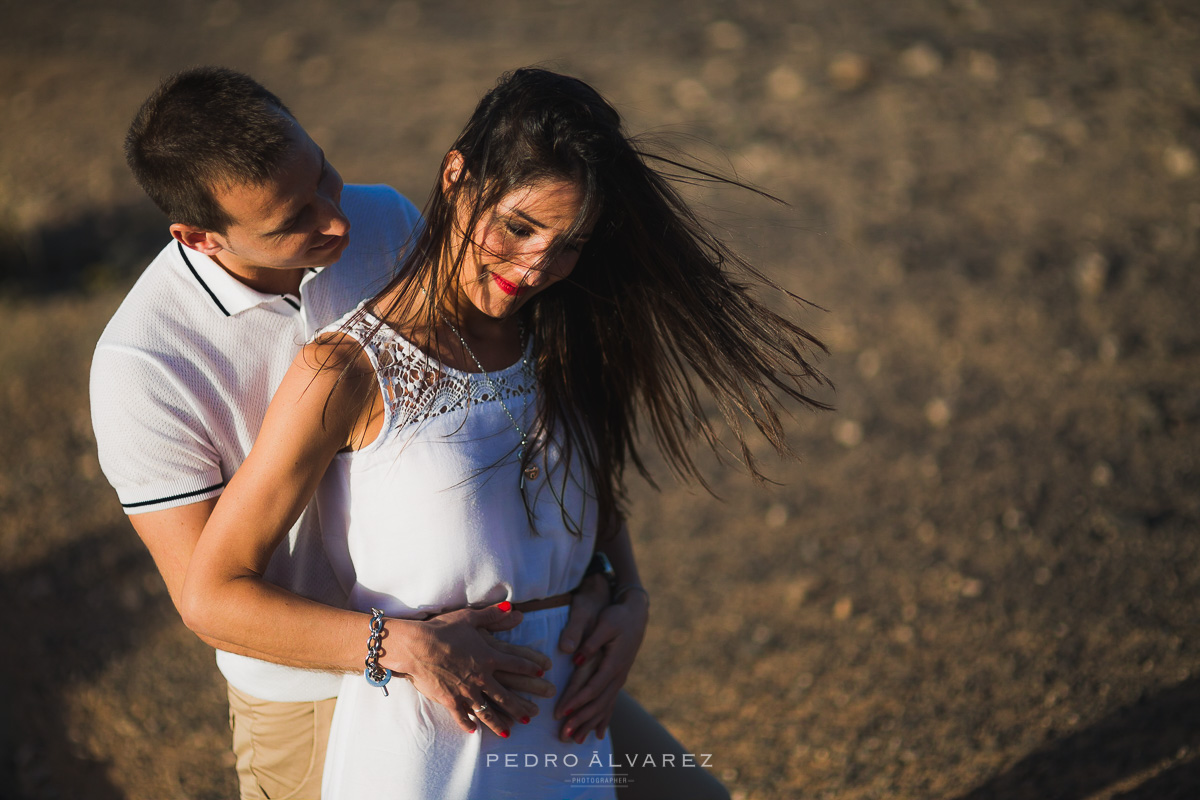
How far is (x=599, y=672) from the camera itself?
73.0 inches

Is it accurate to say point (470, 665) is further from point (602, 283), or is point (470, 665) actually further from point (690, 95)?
point (690, 95)

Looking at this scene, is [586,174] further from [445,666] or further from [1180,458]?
[1180,458]

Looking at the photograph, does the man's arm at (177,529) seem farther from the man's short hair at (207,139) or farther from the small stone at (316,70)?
the small stone at (316,70)

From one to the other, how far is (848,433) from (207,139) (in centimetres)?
349

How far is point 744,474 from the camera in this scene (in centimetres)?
446

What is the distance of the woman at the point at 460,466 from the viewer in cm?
155

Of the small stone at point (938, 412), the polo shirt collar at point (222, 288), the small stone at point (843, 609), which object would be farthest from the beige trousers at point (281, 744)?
the small stone at point (938, 412)

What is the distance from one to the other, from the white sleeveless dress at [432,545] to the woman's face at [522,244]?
17 cm

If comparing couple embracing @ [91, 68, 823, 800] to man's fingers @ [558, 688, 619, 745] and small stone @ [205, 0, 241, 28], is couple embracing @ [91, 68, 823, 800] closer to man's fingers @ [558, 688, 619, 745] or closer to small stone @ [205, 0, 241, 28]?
man's fingers @ [558, 688, 619, 745]

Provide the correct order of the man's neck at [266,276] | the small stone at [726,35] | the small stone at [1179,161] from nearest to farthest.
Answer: the man's neck at [266,276] → the small stone at [1179,161] → the small stone at [726,35]

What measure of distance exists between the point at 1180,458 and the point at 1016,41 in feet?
14.3

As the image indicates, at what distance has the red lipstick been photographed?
1.66 meters

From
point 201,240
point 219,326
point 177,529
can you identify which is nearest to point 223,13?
point 201,240

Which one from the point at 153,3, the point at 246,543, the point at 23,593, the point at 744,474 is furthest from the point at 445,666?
the point at 153,3
